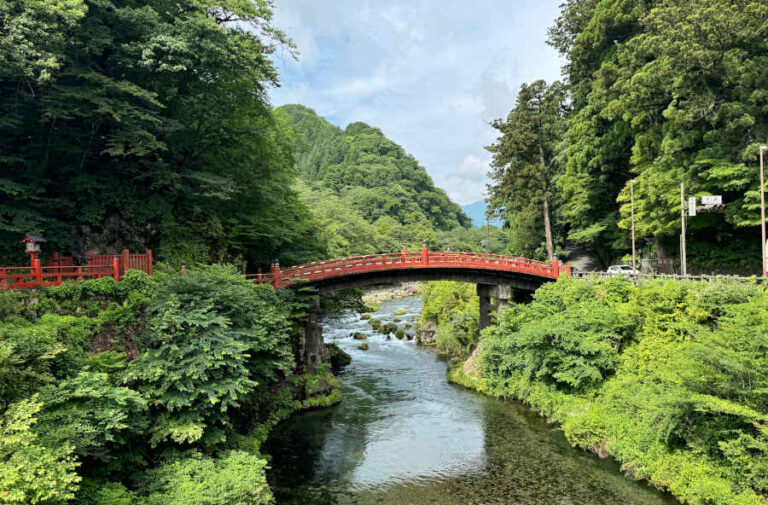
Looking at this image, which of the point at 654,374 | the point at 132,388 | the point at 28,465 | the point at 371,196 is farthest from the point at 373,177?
the point at 28,465

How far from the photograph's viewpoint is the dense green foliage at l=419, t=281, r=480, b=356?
35.4 metres

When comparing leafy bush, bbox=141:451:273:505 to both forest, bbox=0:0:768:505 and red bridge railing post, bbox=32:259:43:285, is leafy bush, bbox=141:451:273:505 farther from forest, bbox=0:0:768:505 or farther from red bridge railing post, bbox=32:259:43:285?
red bridge railing post, bbox=32:259:43:285

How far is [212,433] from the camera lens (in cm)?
1541

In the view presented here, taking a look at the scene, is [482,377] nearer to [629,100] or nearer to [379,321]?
[629,100]

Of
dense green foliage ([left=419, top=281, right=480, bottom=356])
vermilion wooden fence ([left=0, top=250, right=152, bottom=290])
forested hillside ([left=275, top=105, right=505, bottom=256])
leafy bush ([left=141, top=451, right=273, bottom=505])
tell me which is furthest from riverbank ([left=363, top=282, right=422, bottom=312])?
leafy bush ([left=141, top=451, right=273, bottom=505])

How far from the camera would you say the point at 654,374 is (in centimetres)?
1859

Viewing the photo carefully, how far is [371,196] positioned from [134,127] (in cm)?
8237

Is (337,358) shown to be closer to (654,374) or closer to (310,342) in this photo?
(310,342)

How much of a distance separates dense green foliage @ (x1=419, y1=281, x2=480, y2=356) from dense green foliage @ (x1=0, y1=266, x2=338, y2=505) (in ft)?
61.6

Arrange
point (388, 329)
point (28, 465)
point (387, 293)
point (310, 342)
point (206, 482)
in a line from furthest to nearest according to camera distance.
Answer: point (387, 293)
point (388, 329)
point (310, 342)
point (206, 482)
point (28, 465)

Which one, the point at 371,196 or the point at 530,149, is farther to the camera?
the point at 371,196

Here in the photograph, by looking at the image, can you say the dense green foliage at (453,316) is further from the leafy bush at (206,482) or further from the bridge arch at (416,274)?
the leafy bush at (206,482)

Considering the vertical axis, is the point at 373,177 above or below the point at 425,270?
above

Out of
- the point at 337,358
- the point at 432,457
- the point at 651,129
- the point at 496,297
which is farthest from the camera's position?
the point at 337,358
